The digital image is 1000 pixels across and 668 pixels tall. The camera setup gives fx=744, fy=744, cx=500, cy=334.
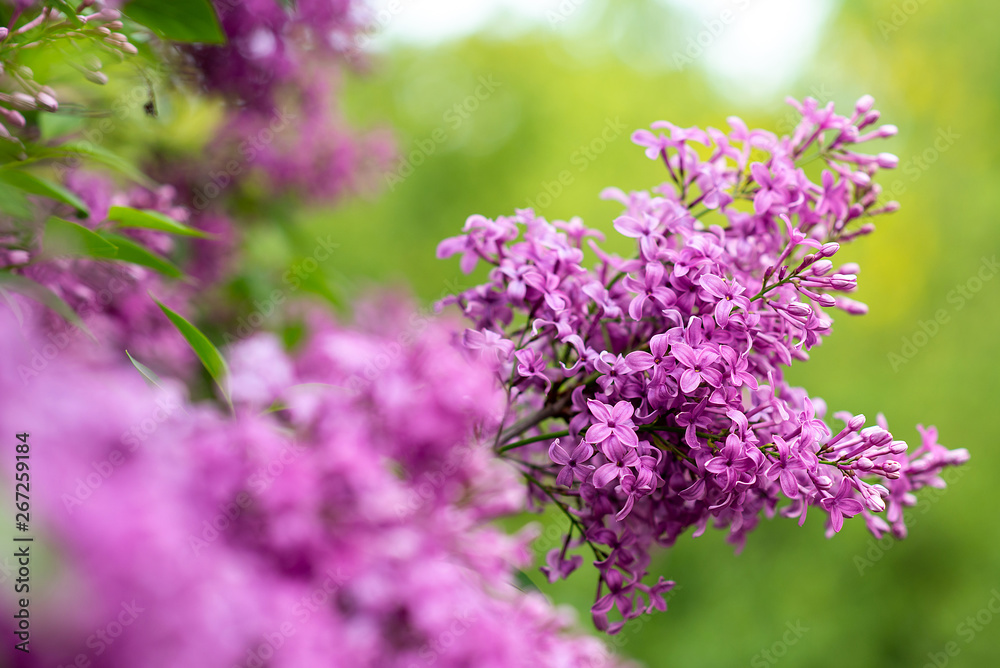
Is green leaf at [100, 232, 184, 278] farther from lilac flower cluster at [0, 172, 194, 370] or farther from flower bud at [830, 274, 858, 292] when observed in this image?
flower bud at [830, 274, 858, 292]

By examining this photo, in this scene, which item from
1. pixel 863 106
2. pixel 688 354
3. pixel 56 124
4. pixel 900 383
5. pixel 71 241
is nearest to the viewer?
pixel 688 354

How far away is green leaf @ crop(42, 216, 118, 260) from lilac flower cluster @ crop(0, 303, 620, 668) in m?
0.13

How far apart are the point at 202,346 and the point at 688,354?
0.55 meters

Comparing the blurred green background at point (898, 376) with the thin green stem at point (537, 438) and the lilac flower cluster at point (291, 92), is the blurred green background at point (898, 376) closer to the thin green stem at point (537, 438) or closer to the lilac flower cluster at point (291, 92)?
the lilac flower cluster at point (291, 92)

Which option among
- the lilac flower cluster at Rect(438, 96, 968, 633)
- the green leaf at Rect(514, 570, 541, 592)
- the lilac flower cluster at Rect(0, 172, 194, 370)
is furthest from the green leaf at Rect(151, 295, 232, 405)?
the green leaf at Rect(514, 570, 541, 592)

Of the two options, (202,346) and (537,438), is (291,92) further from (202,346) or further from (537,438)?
(537,438)

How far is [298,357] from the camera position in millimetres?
1727

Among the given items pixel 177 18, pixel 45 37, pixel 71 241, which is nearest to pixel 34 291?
pixel 71 241

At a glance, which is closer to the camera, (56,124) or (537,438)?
(537,438)

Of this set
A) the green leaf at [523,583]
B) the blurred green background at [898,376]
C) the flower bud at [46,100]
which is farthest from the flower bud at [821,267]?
the blurred green background at [898,376]

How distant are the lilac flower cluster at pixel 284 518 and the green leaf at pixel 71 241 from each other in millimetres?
128

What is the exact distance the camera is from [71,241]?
0.84 m

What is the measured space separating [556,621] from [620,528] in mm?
367

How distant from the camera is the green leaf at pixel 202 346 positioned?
2.73 feet
